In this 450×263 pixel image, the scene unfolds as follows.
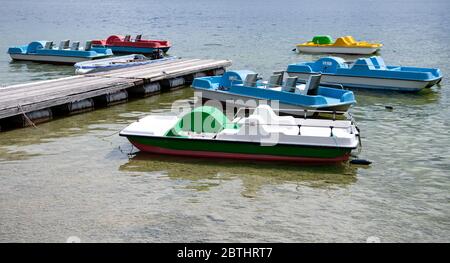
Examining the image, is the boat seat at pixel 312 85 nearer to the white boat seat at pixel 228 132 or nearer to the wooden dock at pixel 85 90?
the white boat seat at pixel 228 132

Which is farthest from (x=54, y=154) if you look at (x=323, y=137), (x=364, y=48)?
(x=364, y=48)

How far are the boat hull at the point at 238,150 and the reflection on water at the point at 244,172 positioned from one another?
0.16m

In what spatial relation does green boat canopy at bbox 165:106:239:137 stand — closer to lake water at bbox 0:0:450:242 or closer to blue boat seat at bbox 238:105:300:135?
blue boat seat at bbox 238:105:300:135

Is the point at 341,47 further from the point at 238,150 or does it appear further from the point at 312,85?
the point at 238,150

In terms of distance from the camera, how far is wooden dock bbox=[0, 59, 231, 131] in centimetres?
1788

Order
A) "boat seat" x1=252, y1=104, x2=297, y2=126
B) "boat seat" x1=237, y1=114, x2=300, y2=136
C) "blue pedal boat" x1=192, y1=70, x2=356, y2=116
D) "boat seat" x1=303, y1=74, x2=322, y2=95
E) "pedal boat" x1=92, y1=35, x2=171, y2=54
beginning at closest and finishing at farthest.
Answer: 1. "boat seat" x1=237, y1=114, x2=300, y2=136
2. "boat seat" x1=252, y1=104, x2=297, y2=126
3. "blue pedal boat" x1=192, y1=70, x2=356, y2=116
4. "boat seat" x1=303, y1=74, x2=322, y2=95
5. "pedal boat" x1=92, y1=35, x2=171, y2=54

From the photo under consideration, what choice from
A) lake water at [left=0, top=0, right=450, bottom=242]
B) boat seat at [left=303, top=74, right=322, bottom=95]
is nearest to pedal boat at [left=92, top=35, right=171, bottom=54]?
lake water at [left=0, top=0, right=450, bottom=242]

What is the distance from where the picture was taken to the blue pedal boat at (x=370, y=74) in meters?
24.4

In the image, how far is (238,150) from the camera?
14180 millimetres

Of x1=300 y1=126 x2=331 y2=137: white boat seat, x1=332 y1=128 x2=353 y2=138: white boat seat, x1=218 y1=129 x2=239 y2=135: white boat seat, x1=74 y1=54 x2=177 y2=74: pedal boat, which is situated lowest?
x1=74 y1=54 x2=177 y2=74: pedal boat

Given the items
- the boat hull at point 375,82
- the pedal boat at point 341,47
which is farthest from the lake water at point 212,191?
the pedal boat at point 341,47

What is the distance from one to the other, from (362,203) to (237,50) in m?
35.1

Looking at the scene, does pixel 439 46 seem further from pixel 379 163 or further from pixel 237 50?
pixel 379 163
